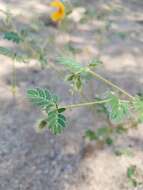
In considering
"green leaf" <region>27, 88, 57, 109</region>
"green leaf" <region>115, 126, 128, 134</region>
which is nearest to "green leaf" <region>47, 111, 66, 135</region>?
"green leaf" <region>27, 88, 57, 109</region>

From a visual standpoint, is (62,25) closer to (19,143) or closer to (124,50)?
(124,50)

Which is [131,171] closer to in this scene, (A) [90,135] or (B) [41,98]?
(A) [90,135]

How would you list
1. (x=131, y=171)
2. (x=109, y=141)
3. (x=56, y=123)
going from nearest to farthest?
1. (x=56, y=123)
2. (x=131, y=171)
3. (x=109, y=141)

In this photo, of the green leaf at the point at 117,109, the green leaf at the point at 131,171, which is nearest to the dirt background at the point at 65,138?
the green leaf at the point at 131,171

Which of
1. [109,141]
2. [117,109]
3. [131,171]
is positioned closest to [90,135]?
[109,141]

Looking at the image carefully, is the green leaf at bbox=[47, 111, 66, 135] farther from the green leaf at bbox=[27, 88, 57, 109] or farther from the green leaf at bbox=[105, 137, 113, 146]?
the green leaf at bbox=[105, 137, 113, 146]

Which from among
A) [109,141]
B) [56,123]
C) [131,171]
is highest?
[56,123]
